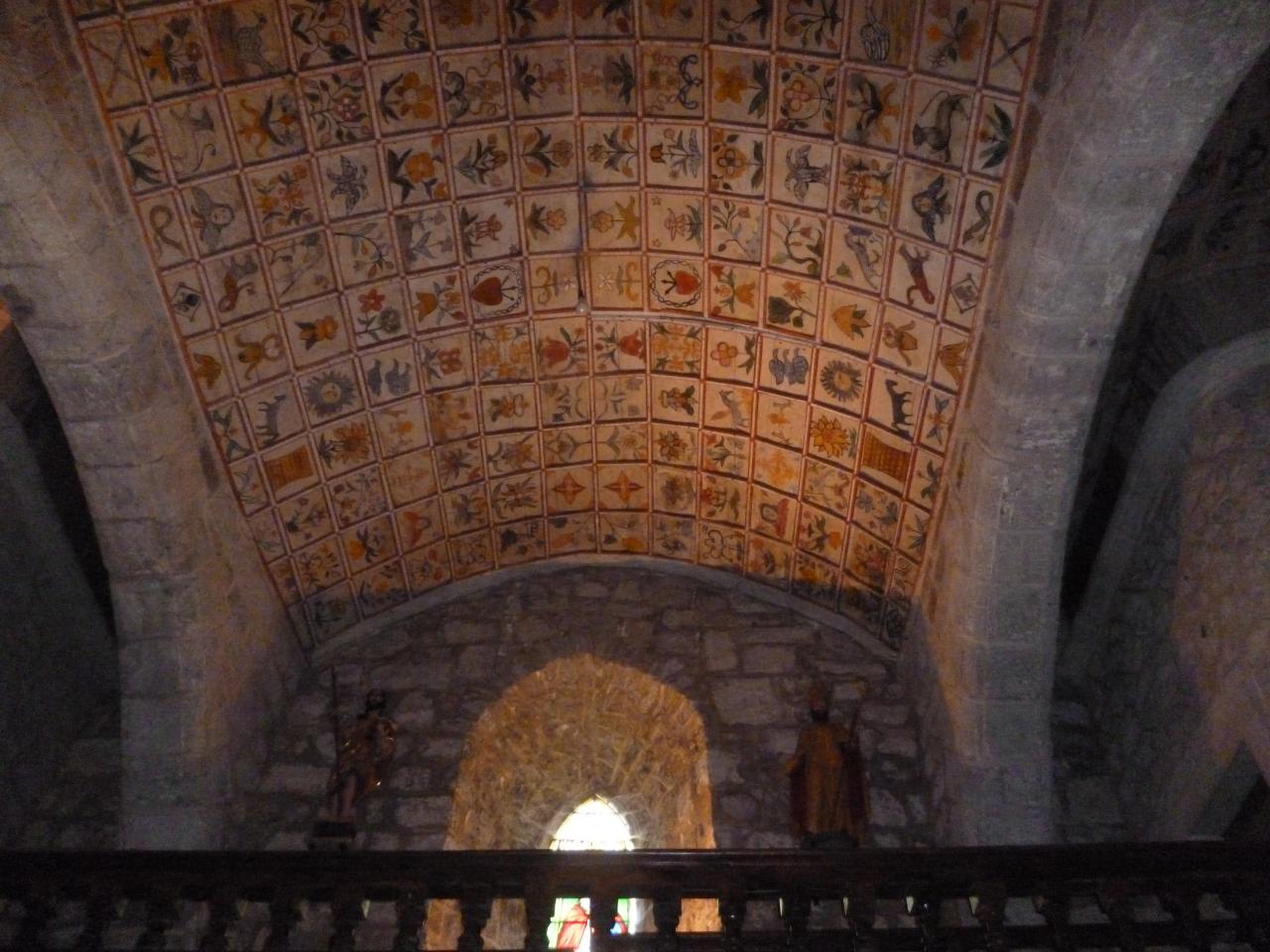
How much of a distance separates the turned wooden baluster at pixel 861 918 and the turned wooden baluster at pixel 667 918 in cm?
58

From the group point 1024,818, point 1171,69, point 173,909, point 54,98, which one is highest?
point 54,98

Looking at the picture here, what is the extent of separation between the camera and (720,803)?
6375mm

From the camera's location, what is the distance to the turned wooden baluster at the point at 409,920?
14.3ft

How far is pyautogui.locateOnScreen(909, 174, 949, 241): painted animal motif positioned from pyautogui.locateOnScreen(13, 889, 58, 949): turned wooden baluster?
4185mm

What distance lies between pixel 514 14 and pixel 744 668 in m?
3.38

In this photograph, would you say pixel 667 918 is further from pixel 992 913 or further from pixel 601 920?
pixel 992 913

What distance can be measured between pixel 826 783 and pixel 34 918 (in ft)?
10.7

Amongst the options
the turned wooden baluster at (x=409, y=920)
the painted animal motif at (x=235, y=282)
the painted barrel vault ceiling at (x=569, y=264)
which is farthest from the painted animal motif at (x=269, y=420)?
the turned wooden baluster at (x=409, y=920)

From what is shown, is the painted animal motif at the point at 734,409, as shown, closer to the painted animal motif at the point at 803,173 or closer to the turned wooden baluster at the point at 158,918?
the painted animal motif at the point at 803,173

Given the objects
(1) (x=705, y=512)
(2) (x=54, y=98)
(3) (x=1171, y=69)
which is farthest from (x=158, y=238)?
(3) (x=1171, y=69)

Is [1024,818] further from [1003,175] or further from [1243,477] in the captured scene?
[1003,175]

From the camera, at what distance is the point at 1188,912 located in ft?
14.9

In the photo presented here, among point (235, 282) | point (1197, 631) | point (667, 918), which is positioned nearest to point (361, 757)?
point (235, 282)

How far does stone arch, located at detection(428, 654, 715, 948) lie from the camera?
676 cm
